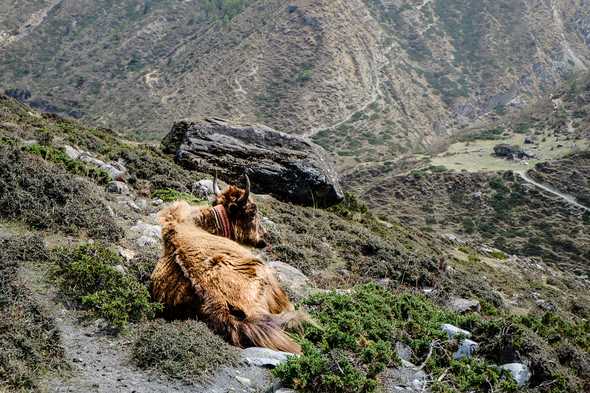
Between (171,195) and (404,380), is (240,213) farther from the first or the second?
(171,195)

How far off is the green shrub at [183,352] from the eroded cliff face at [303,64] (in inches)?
3133

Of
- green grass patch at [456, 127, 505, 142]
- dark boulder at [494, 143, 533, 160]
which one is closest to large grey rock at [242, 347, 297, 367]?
dark boulder at [494, 143, 533, 160]

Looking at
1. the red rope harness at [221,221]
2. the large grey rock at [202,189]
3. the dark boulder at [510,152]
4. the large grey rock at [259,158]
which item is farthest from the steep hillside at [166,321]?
the dark boulder at [510,152]

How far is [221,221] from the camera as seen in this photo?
7.31 metres

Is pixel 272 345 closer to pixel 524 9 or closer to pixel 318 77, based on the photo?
pixel 318 77

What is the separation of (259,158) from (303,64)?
8948 centimetres

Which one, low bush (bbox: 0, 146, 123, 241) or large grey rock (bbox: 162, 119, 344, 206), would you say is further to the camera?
large grey rock (bbox: 162, 119, 344, 206)

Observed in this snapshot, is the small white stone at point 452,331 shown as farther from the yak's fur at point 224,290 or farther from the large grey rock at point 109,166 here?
the large grey rock at point 109,166

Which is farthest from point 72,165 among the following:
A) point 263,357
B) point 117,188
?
point 263,357

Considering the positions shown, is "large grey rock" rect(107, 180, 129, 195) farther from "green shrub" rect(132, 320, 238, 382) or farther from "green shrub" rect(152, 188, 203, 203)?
"green shrub" rect(132, 320, 238, 382)

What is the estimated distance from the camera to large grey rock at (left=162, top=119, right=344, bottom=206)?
61.1 ft

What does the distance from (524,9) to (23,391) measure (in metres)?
158

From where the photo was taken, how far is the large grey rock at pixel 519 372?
6.90 m

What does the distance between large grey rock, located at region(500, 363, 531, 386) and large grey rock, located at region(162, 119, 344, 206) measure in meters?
12.3
